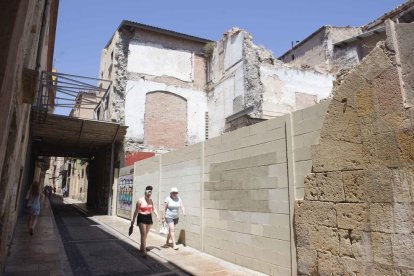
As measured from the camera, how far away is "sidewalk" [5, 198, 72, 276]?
6.12 meters

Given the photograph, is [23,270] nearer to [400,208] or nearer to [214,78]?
[400,208]

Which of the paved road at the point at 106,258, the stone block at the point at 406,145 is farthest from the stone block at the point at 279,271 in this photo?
the stone block at the point at 406,145

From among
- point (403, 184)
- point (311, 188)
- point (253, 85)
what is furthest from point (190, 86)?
point (403, 184)

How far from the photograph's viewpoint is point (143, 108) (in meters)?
19.8

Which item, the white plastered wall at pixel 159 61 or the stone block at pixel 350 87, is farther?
the white plastered wall at pixel 159 61

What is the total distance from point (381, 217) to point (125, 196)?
524 inches

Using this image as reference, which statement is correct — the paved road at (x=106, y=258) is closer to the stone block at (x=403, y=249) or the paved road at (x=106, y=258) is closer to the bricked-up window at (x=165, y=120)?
the stone block at (x=403, y=249)

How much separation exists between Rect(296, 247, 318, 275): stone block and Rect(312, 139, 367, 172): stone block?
1190 mm

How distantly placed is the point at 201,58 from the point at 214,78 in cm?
194

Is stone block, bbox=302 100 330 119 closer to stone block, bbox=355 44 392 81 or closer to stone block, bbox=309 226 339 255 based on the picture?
stone block, bbox=355 44 392 81

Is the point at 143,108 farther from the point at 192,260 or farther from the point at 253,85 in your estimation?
the point at 192,260

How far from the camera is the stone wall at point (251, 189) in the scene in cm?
546

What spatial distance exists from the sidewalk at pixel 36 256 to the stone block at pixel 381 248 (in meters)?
5.17

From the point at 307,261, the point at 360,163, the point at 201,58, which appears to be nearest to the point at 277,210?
the point at 307,261
